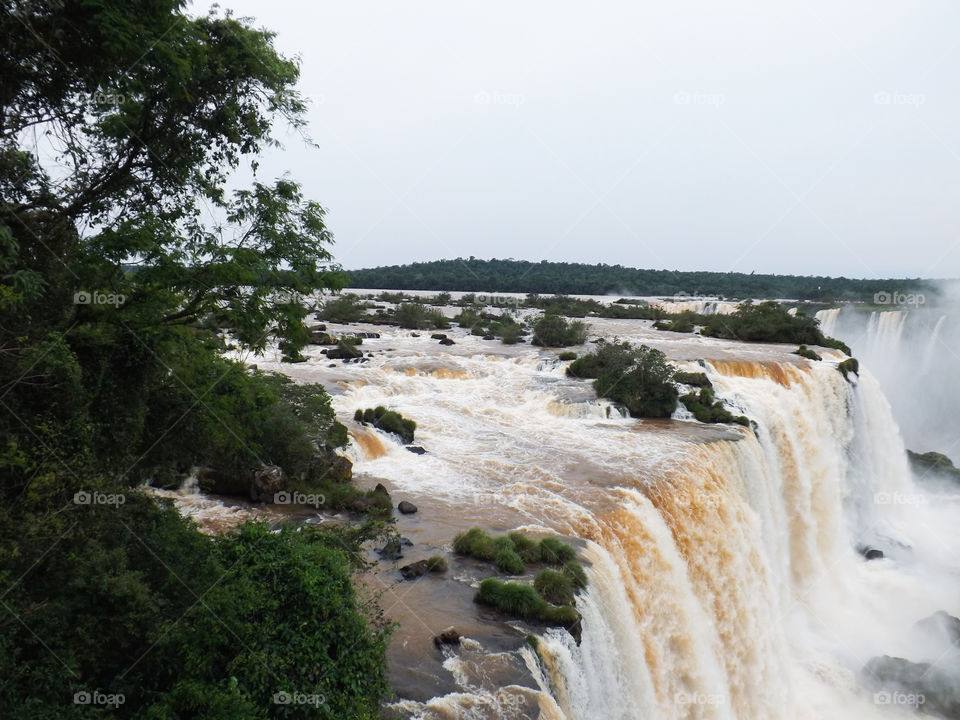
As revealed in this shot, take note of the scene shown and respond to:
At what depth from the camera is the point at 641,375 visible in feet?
74.4

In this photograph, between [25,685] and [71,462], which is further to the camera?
[71,462]

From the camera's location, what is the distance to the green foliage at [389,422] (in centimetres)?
1758

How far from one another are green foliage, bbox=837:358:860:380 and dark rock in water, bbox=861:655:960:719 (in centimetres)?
1442

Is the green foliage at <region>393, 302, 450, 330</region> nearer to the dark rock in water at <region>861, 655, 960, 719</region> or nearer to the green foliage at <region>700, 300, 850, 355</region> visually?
the green foliage at <region>700, 300, 850, 355</region>

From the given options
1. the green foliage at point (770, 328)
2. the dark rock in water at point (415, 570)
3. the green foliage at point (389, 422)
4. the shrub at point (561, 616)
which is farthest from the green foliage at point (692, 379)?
the green foliage at point (770, 328)

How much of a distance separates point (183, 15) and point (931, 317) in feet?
177

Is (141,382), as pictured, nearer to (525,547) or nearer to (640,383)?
(525,547)

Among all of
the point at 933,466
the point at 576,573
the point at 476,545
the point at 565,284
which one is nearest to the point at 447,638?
the point at 576,573

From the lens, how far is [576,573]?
1021 cm

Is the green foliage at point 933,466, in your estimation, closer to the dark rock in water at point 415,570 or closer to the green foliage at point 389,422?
the green foliage at point 389,422

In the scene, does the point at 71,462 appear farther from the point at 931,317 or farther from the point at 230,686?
the point at 931,317

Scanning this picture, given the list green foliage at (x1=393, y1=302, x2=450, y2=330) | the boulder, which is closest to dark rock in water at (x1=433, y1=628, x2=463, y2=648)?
the boulder

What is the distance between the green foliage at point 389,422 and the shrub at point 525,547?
660cm

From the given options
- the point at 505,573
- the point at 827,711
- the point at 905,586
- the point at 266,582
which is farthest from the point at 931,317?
the point at 266,582
